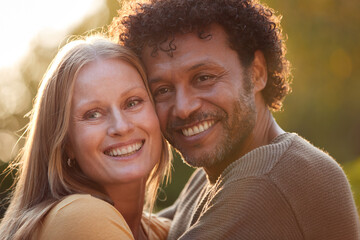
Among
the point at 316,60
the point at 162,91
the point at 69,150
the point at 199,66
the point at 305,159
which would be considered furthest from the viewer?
the point at 316,60

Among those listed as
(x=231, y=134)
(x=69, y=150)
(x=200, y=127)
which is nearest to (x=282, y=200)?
(x=231, y=134)

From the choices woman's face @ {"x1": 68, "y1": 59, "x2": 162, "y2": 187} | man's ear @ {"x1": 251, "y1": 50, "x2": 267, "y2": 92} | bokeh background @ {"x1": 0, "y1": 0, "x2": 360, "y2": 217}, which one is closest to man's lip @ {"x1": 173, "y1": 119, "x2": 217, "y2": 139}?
woman's face @ {"x1": 68, "y1": 59, "x2": 162, "y2": 187}

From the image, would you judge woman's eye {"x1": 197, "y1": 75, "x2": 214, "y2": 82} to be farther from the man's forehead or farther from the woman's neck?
the woman's neck

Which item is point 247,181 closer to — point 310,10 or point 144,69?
point 144,69

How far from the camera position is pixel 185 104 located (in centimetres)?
329

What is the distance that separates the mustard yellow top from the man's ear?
1.49 m

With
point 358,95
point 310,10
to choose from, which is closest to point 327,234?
point 310,10

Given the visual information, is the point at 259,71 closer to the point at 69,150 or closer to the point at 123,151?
the point at 123,151

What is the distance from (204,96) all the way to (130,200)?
2.93ft

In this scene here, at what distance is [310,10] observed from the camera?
17.0m

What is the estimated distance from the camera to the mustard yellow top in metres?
2.49

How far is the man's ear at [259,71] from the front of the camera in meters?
3.59

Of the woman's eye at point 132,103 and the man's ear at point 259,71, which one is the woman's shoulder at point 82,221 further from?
the man's ear at point 259,71

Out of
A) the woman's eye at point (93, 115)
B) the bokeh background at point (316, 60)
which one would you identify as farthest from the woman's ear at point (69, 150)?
the bokeh background at point (316, 60)
